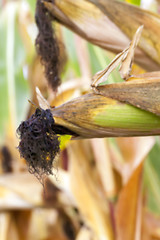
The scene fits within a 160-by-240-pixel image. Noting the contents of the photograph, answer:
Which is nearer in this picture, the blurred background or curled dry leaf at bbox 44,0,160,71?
curled dry leaf at bbox 44,0,160,71

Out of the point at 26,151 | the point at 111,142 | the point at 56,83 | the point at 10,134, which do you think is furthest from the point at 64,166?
the point at 26,151

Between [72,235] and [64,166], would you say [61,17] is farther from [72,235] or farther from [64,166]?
[72,235]

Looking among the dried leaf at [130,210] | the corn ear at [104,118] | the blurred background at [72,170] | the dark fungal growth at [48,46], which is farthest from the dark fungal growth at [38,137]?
the dried leaf at [130,210]

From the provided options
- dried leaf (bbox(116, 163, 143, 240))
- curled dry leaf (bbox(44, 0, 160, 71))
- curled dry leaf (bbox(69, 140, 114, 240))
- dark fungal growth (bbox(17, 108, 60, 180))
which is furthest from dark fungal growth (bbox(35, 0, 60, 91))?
curled dry leaf (bbox(69, 140, 114, 240))

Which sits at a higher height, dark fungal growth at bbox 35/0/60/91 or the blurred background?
dark fungal growth at bbox 35/0/60/91

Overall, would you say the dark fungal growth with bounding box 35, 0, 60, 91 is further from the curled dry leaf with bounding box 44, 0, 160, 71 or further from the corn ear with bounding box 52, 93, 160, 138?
the corn ear with bounding box 52, 93, 160, 138
